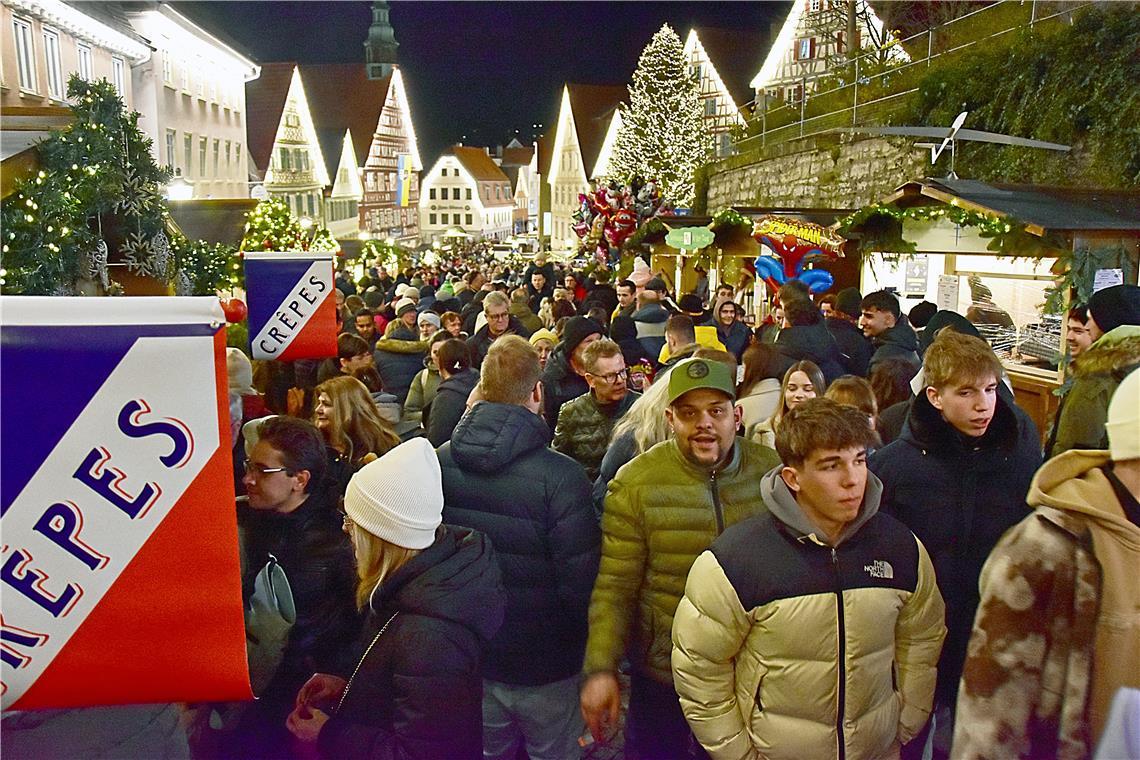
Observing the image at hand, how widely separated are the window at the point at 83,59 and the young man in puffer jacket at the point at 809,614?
19.4 metres

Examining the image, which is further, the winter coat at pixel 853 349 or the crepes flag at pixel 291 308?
the winter coat at pixel 853 349

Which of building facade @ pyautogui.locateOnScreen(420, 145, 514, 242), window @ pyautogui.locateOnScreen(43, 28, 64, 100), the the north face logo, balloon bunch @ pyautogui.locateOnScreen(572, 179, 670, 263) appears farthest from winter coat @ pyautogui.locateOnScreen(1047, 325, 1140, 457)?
building facade @ pyautogui.locateOnScreen(420, 145, 514, 242)

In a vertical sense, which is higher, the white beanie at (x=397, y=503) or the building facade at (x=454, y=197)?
the building facade at (x=454, y=197)

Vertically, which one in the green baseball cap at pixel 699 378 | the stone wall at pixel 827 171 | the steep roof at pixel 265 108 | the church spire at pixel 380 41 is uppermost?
the church spire at pixel 380 41

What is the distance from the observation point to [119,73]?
2202cm

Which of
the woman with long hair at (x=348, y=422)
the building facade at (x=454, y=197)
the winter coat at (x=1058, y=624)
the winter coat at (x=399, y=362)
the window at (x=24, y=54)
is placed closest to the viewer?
the winter coat at (x=1058, y=624)

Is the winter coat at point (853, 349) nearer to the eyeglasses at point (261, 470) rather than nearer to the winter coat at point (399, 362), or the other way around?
the winter coat at point (399, 362)

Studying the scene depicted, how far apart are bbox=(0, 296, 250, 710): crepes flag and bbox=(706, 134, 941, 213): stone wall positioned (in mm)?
13708

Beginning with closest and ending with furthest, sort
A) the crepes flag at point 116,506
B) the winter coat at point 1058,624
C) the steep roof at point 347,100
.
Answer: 1. the crepes flag at point 116,506
2. the winter coat at point 1058,624
3. the steep roof at point 347,100

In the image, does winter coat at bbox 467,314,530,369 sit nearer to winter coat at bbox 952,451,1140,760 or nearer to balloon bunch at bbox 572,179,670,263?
winter coat at bbox 952,451,1140,760

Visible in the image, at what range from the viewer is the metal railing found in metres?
15.0

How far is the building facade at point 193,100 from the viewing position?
78.1 ft

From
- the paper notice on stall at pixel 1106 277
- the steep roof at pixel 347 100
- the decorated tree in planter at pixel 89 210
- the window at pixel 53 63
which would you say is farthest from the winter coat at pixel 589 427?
the steep roof at pixel 347 100

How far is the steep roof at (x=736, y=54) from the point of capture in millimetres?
47531
